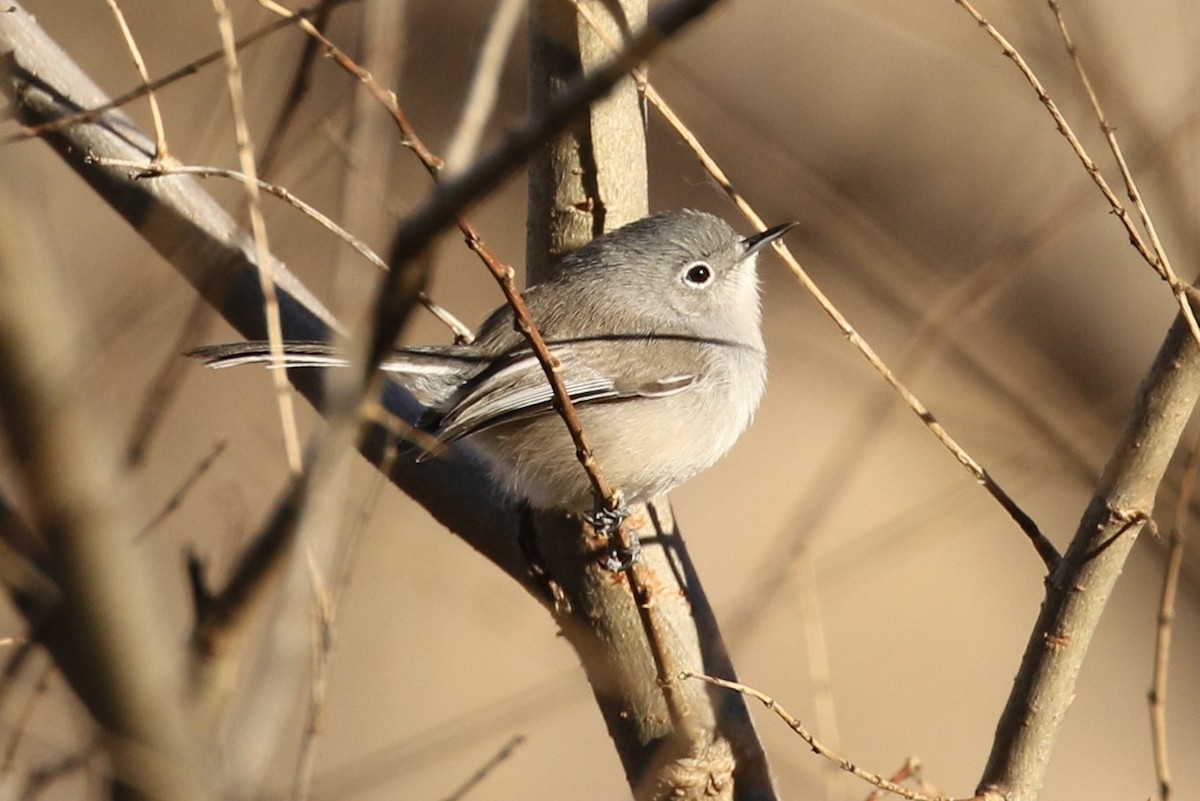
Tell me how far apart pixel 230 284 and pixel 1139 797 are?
5244mm

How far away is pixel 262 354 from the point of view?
3.02 metres

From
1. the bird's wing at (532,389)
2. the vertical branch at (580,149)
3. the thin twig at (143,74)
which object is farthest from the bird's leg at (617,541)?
the thin twig at (143,74)

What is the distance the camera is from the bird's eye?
4.12 m

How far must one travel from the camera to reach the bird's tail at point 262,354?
2965 mm

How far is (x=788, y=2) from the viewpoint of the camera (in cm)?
843

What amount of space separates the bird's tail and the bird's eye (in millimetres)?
1451

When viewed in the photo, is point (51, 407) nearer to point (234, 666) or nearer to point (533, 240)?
point (234, 666)

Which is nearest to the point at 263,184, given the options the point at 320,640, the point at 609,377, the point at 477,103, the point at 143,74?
the point at 143,74

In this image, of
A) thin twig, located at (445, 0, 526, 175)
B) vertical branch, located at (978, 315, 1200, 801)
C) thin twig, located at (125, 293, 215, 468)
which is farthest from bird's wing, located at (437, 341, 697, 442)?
thin twig, located at (445, 0, 526, 175)

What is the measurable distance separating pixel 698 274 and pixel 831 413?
13.1 ft

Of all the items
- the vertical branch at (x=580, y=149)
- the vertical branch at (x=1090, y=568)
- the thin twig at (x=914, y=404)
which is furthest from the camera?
the vertical branch at (x=580, y=149)

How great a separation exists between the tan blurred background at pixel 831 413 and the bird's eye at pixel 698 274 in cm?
90

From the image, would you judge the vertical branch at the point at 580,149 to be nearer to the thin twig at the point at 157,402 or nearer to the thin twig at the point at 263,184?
the thin twig at the point at 263,184

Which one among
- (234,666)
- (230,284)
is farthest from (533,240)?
(234,666)
